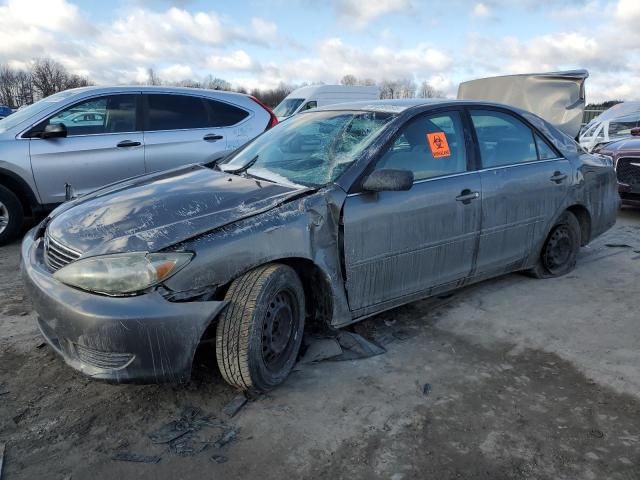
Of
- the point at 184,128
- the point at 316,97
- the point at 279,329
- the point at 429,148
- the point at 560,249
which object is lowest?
the point at 560,249

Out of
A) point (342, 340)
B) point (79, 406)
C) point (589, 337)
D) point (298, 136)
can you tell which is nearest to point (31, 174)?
point (298, 136)

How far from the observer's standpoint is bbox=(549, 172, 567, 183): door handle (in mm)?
4367

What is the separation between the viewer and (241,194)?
302cm

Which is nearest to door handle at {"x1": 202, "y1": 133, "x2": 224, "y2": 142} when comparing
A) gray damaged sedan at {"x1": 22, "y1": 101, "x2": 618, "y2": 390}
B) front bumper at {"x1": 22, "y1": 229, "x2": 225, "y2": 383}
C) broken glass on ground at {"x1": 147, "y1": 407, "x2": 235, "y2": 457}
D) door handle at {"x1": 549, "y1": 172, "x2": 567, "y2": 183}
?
gray damaged sedan at {"x1": 22, "y1": 101, "x2": 618, "y2": 390}

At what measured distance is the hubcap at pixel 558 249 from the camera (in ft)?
15.3

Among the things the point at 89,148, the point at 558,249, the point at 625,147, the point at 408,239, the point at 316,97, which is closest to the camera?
the point at 408,239

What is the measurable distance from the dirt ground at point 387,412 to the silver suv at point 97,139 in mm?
2368

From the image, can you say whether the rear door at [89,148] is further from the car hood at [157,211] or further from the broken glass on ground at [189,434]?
the broken glass on ground at [189,434]

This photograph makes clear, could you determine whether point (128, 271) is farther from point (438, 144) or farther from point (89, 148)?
point (89, 148)

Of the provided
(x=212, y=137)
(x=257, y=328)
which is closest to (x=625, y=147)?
(x=212, y=137)

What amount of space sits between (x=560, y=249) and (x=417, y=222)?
6.79 ft

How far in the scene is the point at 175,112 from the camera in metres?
6.46

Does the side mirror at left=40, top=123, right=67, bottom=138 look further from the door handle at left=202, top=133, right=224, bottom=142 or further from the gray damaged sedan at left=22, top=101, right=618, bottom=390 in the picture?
the gray damaged sedan at left=22, top=101, right=618, bottom=390

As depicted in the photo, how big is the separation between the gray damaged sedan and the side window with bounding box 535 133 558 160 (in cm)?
1
